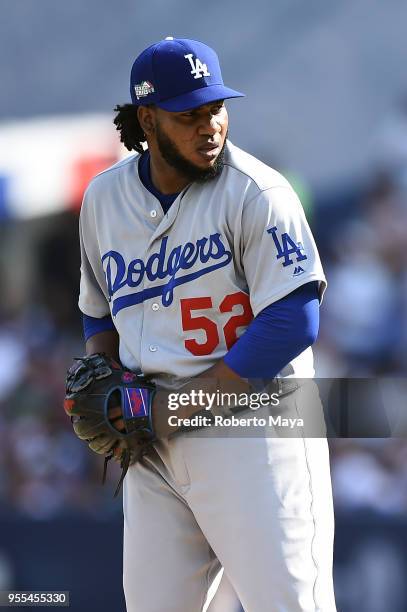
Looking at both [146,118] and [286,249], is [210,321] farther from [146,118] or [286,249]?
[146,118]

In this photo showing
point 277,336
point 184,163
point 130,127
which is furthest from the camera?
point 130,127

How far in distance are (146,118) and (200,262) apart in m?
0.31

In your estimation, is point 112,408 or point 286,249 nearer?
point 286,249

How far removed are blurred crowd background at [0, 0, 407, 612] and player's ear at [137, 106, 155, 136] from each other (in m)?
1.71

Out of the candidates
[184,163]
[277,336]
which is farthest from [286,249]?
[184,163]

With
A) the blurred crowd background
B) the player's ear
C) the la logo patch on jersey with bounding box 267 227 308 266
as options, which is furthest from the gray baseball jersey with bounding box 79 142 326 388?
the blurred crowd background

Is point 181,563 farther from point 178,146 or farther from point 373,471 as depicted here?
point 373,471

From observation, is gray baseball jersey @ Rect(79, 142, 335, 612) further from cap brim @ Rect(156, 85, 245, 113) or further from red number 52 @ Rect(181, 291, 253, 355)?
cap brim @ Rect(156, 85, 245, 113)

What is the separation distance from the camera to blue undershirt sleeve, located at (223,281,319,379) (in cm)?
184

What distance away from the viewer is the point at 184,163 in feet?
6.37

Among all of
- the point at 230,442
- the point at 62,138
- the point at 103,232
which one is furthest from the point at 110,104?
the point at 230,442

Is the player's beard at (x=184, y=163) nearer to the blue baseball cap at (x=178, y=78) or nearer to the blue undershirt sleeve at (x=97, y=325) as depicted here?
the blue baseball cap at (x=178, y=78)

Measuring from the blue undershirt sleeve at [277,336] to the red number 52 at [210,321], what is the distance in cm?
5

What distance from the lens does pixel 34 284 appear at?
393 cm
